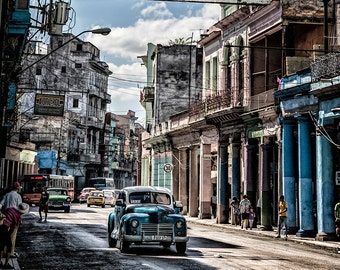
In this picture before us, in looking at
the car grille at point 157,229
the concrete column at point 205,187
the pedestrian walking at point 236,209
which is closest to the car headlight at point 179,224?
the car grille at point 157,229

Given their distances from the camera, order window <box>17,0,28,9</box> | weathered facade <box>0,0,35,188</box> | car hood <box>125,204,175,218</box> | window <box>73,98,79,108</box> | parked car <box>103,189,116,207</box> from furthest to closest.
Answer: window <box>73,98,79,108</box> → parked car <box>103,189,116,207</box> → window <box>17,0,28,9</box> → weathered facade <box>0,0,35,188</box> → car hood <box>125,204,175,218</box>

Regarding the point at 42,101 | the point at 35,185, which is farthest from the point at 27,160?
the point at 42,101

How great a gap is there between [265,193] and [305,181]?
453cm

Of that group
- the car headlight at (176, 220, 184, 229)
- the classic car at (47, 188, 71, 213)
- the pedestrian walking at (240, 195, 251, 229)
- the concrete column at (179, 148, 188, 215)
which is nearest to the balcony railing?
the pedestrian walking at (240, 195, 251, 229)

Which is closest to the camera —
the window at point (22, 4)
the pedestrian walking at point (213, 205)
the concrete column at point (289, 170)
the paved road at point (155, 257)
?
the paved road at point (155, 257)

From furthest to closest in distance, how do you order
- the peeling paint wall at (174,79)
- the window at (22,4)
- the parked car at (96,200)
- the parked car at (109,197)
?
1. the parked car at (109,197)
2. the parked car at (96,200)
3. the peeling paint wall at (174,79)
4. the window at (22,4)

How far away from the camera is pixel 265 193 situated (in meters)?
→ 29.1

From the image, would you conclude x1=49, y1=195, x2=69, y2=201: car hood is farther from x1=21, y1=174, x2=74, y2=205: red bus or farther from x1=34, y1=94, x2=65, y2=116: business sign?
x1=21, y1=174, x2=74, y2=205: red bus

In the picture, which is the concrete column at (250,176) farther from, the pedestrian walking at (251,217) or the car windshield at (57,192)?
the car windshield at (57,192)

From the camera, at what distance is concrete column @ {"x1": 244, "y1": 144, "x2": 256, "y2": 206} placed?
31.6m

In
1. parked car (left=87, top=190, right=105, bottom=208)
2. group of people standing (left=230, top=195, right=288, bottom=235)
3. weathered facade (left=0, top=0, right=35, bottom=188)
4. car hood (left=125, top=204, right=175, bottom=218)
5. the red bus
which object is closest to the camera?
car hood (left=125, top=204, right=175, bottom=218)

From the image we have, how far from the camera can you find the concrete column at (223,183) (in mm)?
34281

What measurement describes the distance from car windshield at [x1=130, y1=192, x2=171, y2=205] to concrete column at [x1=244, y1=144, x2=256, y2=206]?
14652 millimetres

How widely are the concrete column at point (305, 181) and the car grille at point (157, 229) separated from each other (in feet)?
33.1
